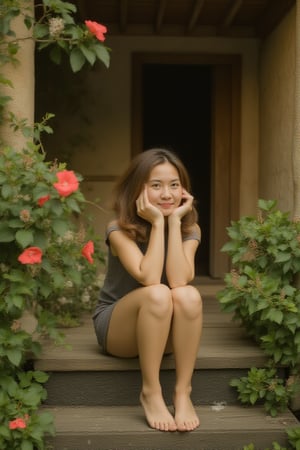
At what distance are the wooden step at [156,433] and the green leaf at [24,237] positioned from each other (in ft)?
Answer: 2.92

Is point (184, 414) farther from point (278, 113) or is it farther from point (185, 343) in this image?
point (278, 113)

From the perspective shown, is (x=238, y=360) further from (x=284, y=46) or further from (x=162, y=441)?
(x=284, y=46)

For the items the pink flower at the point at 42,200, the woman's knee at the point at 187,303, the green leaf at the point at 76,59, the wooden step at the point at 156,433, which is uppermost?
the green leaf at the point at 76,59

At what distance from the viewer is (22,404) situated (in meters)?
2.59

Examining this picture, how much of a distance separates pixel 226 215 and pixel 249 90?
1.14 meters

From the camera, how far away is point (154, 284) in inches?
109

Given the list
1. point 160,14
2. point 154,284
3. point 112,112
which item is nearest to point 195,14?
point 160,14

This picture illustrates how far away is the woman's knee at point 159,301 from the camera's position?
2662 millimetres

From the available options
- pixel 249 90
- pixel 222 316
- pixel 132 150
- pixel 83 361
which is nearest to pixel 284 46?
pixel 249 90

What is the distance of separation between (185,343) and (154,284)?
11.2 inches

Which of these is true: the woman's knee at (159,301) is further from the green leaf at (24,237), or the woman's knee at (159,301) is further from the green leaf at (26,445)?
→ the green leaf at (26,445)

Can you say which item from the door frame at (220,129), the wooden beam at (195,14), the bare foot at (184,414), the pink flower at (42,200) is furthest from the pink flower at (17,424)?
the door frame at (220,129)

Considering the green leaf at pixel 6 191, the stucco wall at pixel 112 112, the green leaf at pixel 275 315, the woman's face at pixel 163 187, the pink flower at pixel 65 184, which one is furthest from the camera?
the stucco wall at pixel 112 112

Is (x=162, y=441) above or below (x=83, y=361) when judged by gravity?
below
